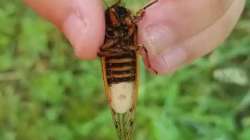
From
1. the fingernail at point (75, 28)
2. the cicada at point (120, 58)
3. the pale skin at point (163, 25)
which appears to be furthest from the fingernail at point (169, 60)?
the fingernail at point (75, 28)

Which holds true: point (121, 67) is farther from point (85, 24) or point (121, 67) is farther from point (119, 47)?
point (85, 24)

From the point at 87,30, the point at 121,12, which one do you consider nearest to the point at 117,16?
the point at 121,12

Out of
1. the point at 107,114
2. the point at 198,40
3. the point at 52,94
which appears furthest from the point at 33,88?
the point at 198,40

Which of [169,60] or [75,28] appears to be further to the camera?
[169,60]

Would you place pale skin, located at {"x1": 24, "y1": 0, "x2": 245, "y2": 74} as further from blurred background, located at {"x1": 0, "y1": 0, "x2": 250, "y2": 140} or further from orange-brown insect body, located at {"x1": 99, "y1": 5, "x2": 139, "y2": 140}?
blurred background, located at {"x1": 0, "y1": 0, "x2": 250, "y2": 140}

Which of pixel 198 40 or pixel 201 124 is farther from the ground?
pixel 198 40

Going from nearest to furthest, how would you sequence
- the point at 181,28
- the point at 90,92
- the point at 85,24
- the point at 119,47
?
the point at 85,24 → the point at 119,47 → the point at 181,28 → the point at 90,92

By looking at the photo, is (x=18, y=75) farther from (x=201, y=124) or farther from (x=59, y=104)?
(x=201, y=124)
